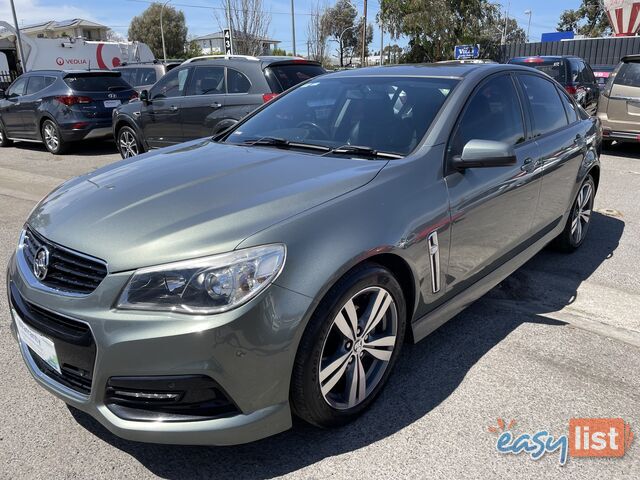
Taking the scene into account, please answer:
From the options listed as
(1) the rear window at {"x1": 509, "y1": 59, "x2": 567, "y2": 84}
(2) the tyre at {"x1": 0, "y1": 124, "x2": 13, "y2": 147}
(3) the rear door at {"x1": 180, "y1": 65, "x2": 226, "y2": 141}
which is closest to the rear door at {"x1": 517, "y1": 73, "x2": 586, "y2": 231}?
(3) the rear door at {"x1": 180, "y1": 65, "x2": 226, "y2": 141}

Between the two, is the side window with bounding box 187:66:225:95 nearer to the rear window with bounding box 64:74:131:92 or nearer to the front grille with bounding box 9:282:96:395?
the rear window with bounding box 64:74:131:92

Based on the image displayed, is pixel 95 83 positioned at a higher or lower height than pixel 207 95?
higher

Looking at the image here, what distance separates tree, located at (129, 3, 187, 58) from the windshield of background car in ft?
204

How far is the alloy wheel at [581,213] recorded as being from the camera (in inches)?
190

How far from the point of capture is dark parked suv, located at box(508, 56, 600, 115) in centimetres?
1122

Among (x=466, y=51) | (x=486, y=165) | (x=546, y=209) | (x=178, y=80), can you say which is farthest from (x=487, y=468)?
(x=466, y=51)

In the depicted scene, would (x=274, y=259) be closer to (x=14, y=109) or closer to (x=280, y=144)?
(x=280, y=144)

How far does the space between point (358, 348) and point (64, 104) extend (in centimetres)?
1024

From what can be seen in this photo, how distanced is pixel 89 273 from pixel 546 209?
322cm

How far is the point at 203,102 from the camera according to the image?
823 centimetres

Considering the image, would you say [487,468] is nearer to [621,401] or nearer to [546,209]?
[621,401]

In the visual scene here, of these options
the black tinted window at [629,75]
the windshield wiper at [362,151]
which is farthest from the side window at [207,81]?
the black tinted window at [629,75]

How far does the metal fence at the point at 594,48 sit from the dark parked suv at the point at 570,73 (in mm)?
13235

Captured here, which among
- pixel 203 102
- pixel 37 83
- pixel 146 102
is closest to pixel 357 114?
pixel 203 102
